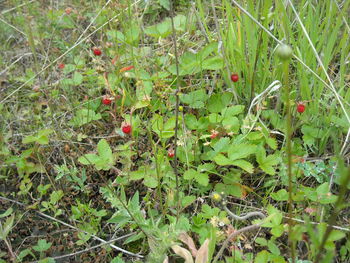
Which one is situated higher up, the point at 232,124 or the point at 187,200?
the point at 232,124

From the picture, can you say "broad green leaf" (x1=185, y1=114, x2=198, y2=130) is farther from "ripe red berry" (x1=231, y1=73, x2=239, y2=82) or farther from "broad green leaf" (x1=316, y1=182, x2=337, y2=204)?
"broad green leaf" (x1=316, y1=182, x2=337, y2=204)

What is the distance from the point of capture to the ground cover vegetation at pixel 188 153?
1.29m

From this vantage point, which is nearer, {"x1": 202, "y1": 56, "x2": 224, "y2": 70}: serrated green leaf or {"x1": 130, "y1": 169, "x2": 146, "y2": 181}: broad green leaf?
{"x1": 130, "y1": 169, "x2": 146, "y2": 181}: broad green leaf

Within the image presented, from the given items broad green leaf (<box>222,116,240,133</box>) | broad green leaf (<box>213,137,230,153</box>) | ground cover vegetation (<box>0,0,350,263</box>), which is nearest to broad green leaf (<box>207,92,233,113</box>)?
ground cover vegetation (<box>0,0,350,263</box>)

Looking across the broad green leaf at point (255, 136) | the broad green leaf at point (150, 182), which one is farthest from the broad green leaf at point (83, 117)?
the broad green leaf at point (255, 136)

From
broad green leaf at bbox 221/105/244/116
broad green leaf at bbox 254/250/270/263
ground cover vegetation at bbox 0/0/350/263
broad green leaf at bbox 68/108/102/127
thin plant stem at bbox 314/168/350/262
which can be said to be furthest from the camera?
broad green leaf at bbox 68/108/102/127

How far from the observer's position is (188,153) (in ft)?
4.86

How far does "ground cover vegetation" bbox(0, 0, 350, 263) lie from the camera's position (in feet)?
4.25

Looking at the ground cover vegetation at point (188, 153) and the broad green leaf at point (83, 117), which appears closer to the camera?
the ground cover vegetation at point (188, 153)

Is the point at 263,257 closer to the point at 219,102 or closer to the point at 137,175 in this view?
the point at 137,175

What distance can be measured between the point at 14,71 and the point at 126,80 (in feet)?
2.65

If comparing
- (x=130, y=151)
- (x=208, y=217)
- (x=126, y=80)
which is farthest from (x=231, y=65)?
(x=208, y=217)

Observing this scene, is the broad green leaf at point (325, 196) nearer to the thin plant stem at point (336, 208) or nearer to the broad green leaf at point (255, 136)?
the broad green leaf at point (255, 136)

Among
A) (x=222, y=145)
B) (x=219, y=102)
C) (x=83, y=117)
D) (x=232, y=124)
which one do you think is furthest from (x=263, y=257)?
(x=83, y=117)
